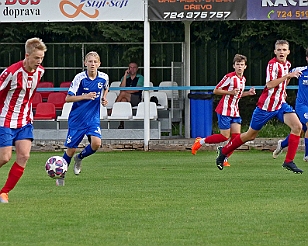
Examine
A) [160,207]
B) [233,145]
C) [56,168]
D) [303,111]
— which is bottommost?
[160,207]

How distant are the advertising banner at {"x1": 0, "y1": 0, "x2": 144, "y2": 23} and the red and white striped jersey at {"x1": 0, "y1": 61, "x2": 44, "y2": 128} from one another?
9.34 m

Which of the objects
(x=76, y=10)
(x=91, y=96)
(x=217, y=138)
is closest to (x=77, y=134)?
(x=91, y=96)

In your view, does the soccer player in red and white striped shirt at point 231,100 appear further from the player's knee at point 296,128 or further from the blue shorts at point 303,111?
the player's knee at point 296,128

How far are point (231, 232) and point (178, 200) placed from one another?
2.42m

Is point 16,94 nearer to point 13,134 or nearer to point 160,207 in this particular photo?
point 13,134

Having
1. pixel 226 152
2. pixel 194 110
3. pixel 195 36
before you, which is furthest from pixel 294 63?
pixel 226 152

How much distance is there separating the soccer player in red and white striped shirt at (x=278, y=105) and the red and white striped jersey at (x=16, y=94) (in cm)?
432

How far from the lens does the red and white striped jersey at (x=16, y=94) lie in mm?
9961

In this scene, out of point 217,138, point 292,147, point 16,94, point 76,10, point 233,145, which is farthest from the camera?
point 76,10

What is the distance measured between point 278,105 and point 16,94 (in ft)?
16.1

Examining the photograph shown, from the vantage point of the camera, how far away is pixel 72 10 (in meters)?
19.5

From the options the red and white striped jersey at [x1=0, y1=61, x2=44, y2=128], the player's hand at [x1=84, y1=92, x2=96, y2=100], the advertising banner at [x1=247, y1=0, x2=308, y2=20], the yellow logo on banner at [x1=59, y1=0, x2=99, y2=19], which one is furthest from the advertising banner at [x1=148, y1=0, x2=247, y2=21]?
the red and white striped jersey at [x1=0, y1=61, x2=44, y2=128]

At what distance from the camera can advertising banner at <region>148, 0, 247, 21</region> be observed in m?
19.2

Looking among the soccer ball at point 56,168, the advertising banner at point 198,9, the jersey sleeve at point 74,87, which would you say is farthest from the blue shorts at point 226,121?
the soccer ball at point 56,168
